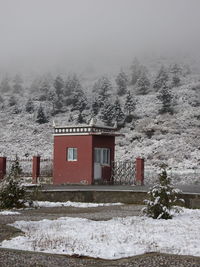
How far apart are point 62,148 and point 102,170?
2.71 metres

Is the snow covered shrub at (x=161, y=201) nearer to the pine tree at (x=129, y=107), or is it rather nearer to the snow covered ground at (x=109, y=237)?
the snow covered ground at (x=109, y=237)

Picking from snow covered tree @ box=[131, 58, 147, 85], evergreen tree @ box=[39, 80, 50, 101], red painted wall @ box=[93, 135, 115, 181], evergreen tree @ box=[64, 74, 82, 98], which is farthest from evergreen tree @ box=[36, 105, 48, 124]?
red painted wall @ box=[93, 135, 115, 181]

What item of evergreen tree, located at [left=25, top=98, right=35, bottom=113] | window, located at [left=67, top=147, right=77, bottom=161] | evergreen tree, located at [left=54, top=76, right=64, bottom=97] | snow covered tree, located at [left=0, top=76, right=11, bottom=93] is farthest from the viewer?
snow covered tree, located at [left=0, top=76, right=11, bottom=93]

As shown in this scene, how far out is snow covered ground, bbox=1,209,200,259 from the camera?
7.88m

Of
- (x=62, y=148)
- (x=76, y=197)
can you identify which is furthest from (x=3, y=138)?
(x=76, y=197)

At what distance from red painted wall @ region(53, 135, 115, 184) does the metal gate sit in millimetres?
447

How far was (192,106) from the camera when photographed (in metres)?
56.2

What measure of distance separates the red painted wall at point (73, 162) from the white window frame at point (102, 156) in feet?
2.13

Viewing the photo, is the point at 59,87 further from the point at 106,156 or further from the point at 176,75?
the point at 106,156

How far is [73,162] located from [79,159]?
17.8 inches

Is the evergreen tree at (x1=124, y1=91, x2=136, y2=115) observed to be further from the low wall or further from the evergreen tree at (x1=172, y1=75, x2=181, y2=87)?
the low wall

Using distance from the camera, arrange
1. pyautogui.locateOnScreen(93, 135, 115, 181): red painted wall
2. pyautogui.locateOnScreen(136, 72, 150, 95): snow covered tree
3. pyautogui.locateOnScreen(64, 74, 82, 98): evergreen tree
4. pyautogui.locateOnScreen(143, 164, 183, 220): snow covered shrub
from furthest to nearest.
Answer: pyautogui.locateOnScreen(64, 74, 82, 98): evergreen tree
pyautogui.locateOnScreen(136, 72, 150, 95): snow covered tree
pyautogui.locateOnScreen(93, 135, 115, 181): red painted wall
pyautogui.locateOnScreen(143, 164, 183, 220): snow covered shrub

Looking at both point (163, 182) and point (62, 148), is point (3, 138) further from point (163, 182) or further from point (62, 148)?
point (163, 182)

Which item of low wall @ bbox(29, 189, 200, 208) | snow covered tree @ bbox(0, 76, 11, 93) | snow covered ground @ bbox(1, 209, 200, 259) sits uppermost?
snow covered tree @ bbox(0, 76, 11, 93)
